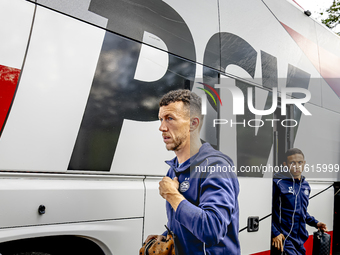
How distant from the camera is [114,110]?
2.58 metres

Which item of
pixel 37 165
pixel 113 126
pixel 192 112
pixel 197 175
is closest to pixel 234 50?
pixel 192 112

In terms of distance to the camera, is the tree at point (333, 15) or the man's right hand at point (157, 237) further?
the tree at point (333, 15)

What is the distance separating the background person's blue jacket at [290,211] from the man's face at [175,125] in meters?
1.68

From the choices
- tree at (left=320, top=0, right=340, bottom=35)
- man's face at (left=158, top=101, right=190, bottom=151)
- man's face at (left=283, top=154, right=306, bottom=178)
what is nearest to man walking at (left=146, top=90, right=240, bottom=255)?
man's face at (left=158, top=101, right=190, bottom=151)

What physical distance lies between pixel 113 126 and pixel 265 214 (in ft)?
6.95

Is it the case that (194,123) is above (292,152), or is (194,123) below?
below

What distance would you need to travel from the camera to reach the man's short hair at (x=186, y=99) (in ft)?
9.57

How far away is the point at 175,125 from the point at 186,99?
0.89 feet

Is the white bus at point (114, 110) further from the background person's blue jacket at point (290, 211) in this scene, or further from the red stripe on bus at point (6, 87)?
the background person's blue jacket at point (290, 211)

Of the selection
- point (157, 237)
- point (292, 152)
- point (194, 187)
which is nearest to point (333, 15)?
point (292, 152)

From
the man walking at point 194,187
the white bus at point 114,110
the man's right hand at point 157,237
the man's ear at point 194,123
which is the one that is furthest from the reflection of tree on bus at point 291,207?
the man's right hand at point 157,237

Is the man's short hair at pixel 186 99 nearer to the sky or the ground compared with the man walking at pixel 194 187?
nearer to the sky

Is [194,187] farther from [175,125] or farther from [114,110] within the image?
[114,110]

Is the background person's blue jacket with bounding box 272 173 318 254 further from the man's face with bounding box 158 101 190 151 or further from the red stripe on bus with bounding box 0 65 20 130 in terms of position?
the red stripe on bus with bounding box 0 65 20 130
